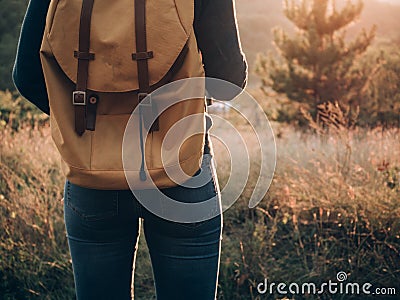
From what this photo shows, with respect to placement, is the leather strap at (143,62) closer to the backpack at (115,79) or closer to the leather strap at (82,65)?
the backpack at (115,79)

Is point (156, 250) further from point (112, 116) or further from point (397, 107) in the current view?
point (397, 107)

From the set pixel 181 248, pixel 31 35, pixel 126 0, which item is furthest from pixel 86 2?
pixel 181 248

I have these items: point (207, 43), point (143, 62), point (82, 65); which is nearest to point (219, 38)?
point (207, 43)

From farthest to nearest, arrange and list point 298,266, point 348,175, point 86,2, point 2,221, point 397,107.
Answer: point 397,107 < point 348,175 < point 2,221 < point 298,266 < point 86,2

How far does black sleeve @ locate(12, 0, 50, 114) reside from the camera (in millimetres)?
1286

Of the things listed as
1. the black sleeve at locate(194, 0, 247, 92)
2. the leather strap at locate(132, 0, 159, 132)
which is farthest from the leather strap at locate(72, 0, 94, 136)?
the black sleeve at locate(194, 0, 247, 92)

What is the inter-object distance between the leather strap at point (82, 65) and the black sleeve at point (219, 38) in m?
0.26

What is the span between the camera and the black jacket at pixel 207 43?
4.10ft

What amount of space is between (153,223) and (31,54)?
0.53 metres

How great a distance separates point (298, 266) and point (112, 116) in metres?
2.03

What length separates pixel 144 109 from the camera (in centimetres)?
122

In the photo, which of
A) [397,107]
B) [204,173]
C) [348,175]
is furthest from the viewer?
[397,107]

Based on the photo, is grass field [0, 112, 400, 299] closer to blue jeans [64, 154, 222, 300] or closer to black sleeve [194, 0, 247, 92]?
blue jeans [64, 154, 222, 300]

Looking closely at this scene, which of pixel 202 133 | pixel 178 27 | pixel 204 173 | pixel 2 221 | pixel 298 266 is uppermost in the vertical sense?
pixel 178 27
